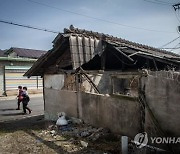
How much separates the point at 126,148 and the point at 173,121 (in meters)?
1.45

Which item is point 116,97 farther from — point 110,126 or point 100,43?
point 100,43

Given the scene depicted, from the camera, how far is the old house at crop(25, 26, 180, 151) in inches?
225

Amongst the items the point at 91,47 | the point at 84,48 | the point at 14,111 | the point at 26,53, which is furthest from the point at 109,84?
the point at 26,53

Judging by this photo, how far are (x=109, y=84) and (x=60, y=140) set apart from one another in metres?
3.91

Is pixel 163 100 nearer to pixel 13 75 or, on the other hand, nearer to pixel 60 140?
pixel 60 140

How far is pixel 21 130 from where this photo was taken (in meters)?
9.40

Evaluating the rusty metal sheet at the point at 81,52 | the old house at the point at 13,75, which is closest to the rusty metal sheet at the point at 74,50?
the rusty metal sheet at the point at 81,52

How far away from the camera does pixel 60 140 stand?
7.57 metres

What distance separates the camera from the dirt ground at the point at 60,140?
6.58 meters

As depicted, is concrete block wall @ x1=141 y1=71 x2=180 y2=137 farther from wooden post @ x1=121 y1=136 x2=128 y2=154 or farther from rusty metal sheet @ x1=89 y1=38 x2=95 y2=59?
rusty metal sheet @ x1=89 y1=38 x2=95 y2=59

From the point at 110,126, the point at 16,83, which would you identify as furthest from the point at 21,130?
the point at 16,83

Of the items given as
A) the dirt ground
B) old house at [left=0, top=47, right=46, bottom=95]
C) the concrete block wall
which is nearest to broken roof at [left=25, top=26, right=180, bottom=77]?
the dirt ground

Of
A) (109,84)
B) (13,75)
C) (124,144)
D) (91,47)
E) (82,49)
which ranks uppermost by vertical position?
(91,47)

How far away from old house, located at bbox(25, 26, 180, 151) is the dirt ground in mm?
517
